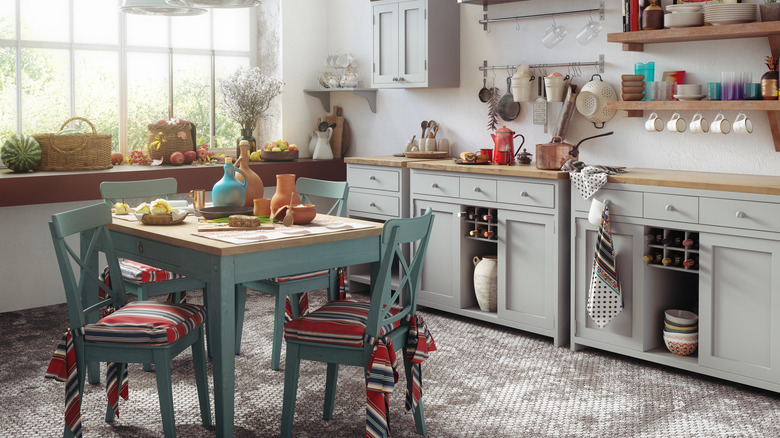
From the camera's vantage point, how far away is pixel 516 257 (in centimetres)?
451

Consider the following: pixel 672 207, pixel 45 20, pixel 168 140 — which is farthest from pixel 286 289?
pixel 45 20

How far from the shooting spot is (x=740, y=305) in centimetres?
357

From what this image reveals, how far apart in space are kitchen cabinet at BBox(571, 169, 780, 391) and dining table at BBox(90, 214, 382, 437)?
139cm

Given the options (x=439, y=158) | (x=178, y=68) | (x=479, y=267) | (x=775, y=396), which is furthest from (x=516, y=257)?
(x=178, y=68)

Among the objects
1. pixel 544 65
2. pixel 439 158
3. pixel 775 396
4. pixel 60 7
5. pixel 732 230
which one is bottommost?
pixel 775 396

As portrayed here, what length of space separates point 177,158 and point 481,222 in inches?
90.0

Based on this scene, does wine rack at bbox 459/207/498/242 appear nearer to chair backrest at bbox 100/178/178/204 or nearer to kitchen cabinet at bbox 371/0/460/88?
kitchen cabinet at bbox 371/0/460/88

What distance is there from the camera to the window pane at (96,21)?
5496 mm

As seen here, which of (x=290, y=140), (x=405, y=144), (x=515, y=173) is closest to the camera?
(x=515, y=173)

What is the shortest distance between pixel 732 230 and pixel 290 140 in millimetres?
3749

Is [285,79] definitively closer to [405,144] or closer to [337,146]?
[337,146]

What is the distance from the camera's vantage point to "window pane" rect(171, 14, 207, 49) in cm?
600

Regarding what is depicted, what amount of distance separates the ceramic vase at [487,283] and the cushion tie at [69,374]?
2.49m

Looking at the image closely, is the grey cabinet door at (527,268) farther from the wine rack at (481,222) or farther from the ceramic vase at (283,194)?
the ceramic vase at (283,194)
